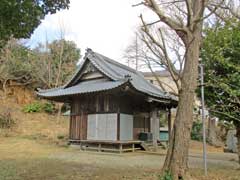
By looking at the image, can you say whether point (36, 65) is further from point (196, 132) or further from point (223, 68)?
point (223, 68)

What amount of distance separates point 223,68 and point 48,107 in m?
24.0

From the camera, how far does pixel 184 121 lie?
707 centimetres

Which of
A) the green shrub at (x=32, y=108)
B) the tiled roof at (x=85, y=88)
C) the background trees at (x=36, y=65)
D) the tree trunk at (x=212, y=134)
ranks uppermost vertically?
the background trees at (x=36, y=65)

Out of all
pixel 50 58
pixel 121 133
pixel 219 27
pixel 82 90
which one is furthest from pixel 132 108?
pixel 50 58

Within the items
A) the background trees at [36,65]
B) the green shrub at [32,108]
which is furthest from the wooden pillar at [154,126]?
the green shrub at [32,108]

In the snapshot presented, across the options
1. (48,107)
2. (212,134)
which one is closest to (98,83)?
(212,134)

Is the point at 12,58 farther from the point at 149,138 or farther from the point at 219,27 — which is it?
the point at 219,27

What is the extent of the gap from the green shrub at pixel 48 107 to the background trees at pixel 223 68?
23282mm

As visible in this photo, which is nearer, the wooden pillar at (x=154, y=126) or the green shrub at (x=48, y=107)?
the wooden pillar at (x=154, y=126)

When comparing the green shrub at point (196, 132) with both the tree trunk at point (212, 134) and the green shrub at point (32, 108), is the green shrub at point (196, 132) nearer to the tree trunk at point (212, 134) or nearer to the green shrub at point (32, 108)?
the tree trunk at point (212, 134)

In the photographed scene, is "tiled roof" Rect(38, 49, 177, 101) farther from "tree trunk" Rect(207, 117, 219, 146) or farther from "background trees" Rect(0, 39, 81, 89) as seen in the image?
"background trees" Rect(0, 39, 81, 89)

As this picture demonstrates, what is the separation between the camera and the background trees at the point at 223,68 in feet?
32.4

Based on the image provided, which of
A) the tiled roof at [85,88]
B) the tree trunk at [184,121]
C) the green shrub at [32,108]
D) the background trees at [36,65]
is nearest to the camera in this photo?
the tree trunk at [184,121]

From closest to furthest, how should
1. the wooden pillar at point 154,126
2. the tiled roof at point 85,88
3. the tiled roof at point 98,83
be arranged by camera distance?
the tiled roof at point 85,88
the tiled roof at point 98,83
the wooden pillar at point 154,126
